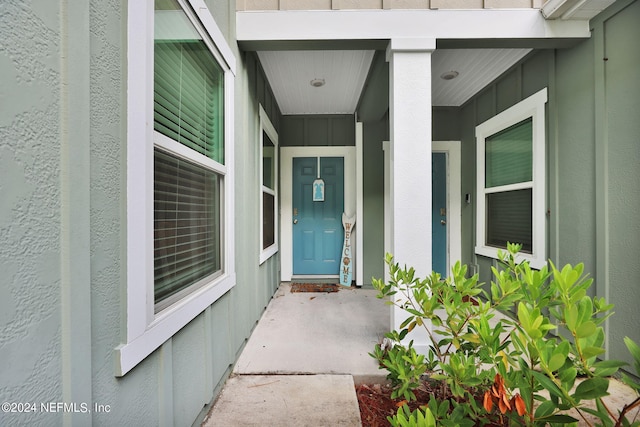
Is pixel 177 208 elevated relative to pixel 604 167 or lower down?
lower down

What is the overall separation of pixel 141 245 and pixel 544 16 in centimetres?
283

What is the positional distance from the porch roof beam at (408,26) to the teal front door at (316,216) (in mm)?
2059

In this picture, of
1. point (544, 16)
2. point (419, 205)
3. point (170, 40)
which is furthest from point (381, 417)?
point (544, 16)

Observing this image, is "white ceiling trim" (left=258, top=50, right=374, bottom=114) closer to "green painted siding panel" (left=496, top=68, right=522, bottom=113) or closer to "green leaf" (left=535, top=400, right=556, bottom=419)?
"green painted siding panel" (left=496, top=68, right=522, bottom=113)

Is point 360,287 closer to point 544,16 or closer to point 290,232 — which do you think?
point 290,232

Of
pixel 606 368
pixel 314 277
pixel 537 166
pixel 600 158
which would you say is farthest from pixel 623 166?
pixel 314 277

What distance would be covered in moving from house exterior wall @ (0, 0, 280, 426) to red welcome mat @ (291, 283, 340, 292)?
2.48 metres

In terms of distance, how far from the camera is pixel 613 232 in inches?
65.9

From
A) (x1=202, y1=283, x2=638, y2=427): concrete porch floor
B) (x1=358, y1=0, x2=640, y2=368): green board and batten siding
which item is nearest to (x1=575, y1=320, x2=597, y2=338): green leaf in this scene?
(x1=202, y1=283, x2=638, y2=427): concrete porch floor

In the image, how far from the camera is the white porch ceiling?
2330 mm

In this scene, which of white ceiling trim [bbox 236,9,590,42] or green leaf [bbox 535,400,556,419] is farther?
white ceiling trim [bbox 236,9,590,42]

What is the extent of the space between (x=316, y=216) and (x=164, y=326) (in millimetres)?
2924

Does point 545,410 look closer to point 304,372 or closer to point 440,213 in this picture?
point 304,372

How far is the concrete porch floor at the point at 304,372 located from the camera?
132 cm
